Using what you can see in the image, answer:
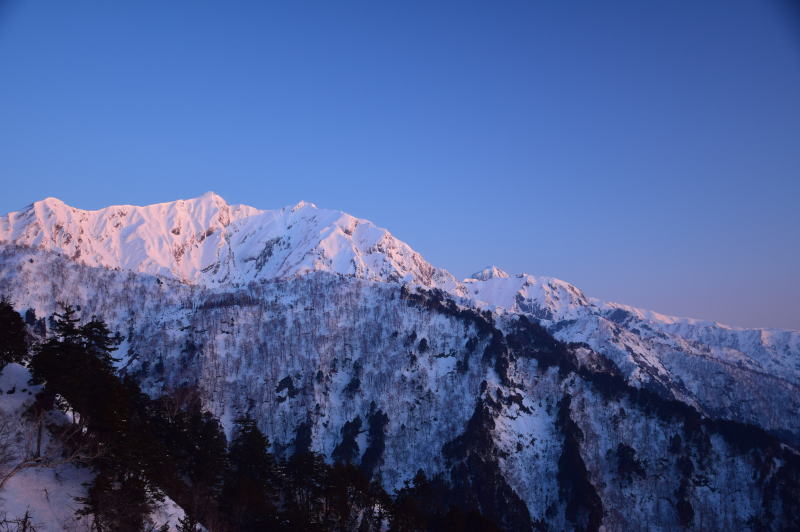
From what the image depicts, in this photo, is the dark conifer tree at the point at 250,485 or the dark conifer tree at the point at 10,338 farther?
the dark conifer tree at the point at 250,485

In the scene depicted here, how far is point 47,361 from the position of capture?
5112cm

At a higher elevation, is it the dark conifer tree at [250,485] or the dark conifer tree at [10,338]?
the dark conifer tree at [10,338]

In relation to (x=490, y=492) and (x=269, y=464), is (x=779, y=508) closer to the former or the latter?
(x=490, y=492)

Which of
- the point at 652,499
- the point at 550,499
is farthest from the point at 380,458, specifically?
the point at 652,499

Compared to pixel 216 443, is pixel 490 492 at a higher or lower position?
lower

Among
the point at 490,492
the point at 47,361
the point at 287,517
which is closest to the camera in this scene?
the point at 47,361

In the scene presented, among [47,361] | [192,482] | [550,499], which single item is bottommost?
[550,499]

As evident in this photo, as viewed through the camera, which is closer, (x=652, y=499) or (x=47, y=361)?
(x=47, y=361)

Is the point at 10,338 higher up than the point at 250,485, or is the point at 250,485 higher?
the point at 10,338

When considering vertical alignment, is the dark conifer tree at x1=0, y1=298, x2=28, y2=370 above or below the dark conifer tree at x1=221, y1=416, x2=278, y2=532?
above

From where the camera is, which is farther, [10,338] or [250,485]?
[250,485]

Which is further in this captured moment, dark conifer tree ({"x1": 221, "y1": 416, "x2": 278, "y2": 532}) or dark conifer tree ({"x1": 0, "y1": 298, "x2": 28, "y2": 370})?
dark conifer tree ({"x1": 221, "y1": 416, "x2": 278, "y2": 532})

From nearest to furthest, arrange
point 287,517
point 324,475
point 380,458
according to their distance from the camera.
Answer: point 287,517 < point 324,475 < point 380,458

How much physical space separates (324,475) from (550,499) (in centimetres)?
14494
